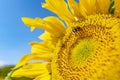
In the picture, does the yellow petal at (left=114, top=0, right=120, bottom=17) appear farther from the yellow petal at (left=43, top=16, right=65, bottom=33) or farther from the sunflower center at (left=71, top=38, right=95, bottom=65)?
the yellow petal at (left=43, top=16, right=65, bottom=33)

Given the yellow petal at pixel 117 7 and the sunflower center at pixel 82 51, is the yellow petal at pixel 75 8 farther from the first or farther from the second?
the yellow petal at pixel 117 7

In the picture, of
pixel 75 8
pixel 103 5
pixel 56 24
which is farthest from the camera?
pixel 56 24

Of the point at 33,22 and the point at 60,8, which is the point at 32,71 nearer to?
the point at 33,22

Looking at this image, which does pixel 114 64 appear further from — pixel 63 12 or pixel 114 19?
pixel 63 12

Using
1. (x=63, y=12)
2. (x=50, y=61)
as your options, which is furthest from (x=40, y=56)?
(x=63, y=12)

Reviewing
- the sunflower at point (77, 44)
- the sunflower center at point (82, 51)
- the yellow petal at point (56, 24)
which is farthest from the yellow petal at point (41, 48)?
the sunflower center at point (82, 51)

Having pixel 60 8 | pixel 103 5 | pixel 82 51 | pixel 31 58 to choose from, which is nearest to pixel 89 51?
pixel 82 51
